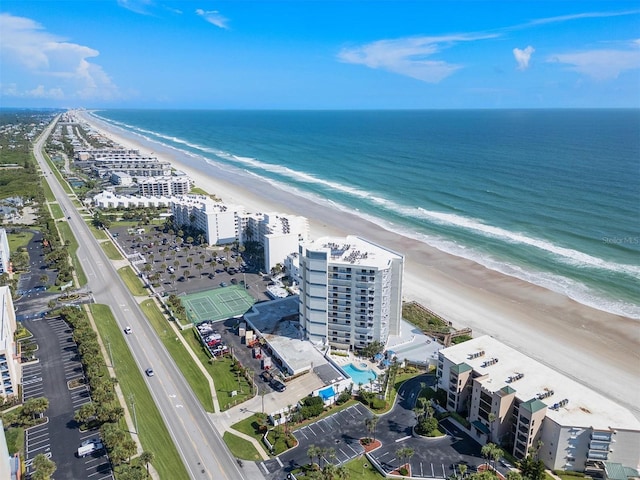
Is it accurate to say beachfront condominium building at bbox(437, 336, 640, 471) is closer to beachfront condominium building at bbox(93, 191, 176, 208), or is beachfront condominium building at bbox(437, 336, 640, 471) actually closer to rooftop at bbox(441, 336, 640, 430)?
rooftop at bbox(441, 336, 640, 430)

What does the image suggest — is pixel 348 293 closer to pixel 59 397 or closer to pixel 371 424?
pixel 371 424

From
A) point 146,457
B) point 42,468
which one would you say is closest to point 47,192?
point 42,468

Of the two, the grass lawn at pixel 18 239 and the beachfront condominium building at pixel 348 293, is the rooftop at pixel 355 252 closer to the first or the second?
the beachfront condominium building at pixel 348 293

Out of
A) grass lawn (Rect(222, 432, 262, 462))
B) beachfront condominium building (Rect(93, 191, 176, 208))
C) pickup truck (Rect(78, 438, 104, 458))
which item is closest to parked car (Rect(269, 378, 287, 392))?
grass lawn (Rect(222, 432, 262, 462))

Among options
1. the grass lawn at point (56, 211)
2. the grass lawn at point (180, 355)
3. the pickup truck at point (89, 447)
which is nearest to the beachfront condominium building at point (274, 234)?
the grass lawn at point (180, 355)

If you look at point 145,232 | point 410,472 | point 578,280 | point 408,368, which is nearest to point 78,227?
point 145,232

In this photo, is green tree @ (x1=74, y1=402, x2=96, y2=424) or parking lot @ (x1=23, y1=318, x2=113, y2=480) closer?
parking lot @ (x1=23, y1=318, x2=113, y2=480)
